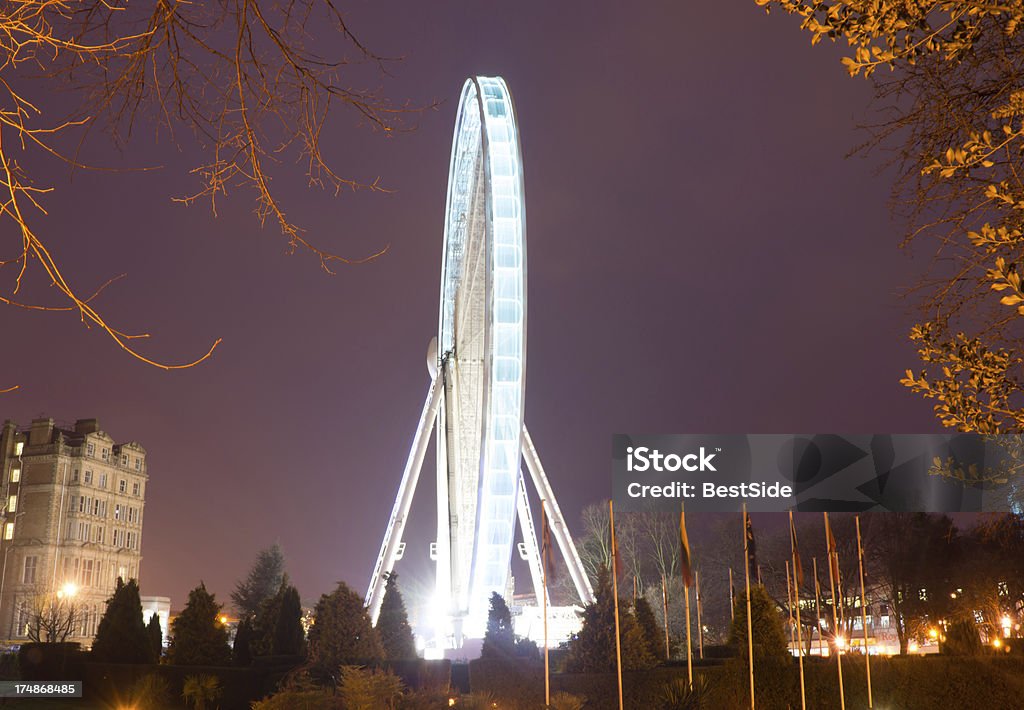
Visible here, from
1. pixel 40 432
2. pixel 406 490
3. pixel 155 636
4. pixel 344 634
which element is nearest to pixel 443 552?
pixel 406 490

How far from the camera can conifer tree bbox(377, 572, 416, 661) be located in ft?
76.5

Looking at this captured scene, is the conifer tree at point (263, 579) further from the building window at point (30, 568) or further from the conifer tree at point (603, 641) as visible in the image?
the conifer tree at point (603, 641)

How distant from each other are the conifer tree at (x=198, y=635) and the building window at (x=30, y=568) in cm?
4442

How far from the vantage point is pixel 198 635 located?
930 inches

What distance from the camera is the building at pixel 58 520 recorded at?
203 ft

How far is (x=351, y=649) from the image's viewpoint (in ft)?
65.1

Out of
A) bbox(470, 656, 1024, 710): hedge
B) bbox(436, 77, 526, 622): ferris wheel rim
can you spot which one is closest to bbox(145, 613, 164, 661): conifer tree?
bbox(436, 77, 526, 622): ferris wheel rim

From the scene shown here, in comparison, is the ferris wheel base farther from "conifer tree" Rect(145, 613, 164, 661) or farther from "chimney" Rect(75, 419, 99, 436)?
"chimney" Rect(75, 419, 99, 436)

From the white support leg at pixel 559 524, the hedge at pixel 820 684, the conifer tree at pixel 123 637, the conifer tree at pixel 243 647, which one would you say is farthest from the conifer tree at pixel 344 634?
the white support leg at pixel 559 524

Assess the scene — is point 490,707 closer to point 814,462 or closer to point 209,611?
point 209,611

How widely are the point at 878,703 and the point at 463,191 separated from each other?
1802 cm

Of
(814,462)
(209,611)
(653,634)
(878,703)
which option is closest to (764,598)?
(878,703)

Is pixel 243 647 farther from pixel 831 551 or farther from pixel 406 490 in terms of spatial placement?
pixel 831 551

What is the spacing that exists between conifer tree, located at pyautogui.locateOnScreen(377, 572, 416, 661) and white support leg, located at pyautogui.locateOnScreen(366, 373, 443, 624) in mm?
4444
